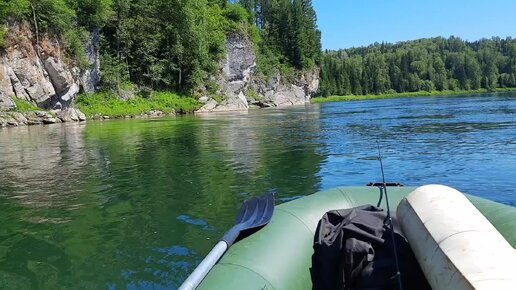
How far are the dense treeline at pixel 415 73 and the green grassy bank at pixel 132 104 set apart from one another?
213 ft

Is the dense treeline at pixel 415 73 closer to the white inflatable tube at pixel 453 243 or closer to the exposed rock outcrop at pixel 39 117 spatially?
the exposed rock outcrop at pixel 39 117

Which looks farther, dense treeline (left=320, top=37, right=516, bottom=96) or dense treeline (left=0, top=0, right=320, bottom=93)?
dense treeline (left=320, top=37, right=516, bottom=96)

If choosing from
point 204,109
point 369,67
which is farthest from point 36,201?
point 369,67

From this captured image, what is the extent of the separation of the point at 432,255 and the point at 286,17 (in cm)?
8031

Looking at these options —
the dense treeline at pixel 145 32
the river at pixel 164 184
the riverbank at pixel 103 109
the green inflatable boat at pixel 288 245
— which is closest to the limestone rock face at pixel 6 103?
the riverbank at pixel 103 109

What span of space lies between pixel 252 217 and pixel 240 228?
14.6 inches

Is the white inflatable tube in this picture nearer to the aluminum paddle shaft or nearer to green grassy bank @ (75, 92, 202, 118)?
the aluminum paddle shaft

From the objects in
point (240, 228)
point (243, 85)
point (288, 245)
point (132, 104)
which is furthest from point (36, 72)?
point (288, 245)

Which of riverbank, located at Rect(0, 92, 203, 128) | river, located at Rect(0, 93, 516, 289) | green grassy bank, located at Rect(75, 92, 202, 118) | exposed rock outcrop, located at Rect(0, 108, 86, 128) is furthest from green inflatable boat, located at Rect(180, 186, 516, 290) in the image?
green grassy bank, located at Rect(75, 92, 202, 118)

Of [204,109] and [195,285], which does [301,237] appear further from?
[204,109]

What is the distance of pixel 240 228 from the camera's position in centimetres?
348

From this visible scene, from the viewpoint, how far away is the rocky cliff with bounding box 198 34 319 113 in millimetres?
51344

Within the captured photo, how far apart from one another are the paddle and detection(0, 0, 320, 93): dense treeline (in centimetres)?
3147

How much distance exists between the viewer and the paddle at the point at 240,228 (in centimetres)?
271
